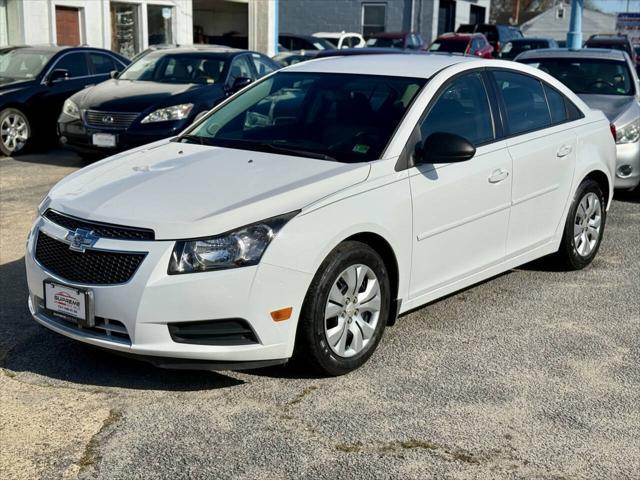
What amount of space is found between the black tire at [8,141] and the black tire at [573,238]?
8.25 meters

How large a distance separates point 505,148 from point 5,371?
3.25m

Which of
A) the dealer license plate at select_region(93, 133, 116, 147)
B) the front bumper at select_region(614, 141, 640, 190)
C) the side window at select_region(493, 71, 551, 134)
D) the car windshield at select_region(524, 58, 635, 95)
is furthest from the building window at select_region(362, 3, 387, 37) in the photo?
the side window at select_region(493, 71, 551, 134)

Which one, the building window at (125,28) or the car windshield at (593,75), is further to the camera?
the building window at (125,28)

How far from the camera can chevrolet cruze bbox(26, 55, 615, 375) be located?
4.07m

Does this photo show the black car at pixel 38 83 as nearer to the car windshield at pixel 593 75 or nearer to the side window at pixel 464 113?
the car windshield at pixel 593 75

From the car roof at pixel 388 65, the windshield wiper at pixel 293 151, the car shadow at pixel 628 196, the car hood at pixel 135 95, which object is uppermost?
the car roof at pixel 388 65

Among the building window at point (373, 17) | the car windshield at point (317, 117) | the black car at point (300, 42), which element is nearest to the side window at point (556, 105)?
the car windshield at point (317, 117)

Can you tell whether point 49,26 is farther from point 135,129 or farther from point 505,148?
point 505,148

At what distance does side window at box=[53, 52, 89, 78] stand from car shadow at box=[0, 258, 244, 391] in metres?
8.38

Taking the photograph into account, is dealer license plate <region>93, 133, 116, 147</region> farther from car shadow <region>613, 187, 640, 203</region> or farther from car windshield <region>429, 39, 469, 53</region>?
car windshield <region>429, 39, 469, 53</region>

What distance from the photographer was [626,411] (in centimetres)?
419

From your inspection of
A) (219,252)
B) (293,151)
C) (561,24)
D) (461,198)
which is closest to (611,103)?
(461,198)

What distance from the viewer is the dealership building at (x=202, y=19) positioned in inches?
742

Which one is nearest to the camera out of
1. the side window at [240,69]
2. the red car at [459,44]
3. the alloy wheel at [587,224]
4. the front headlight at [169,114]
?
the alloy wheel at [587,224]
